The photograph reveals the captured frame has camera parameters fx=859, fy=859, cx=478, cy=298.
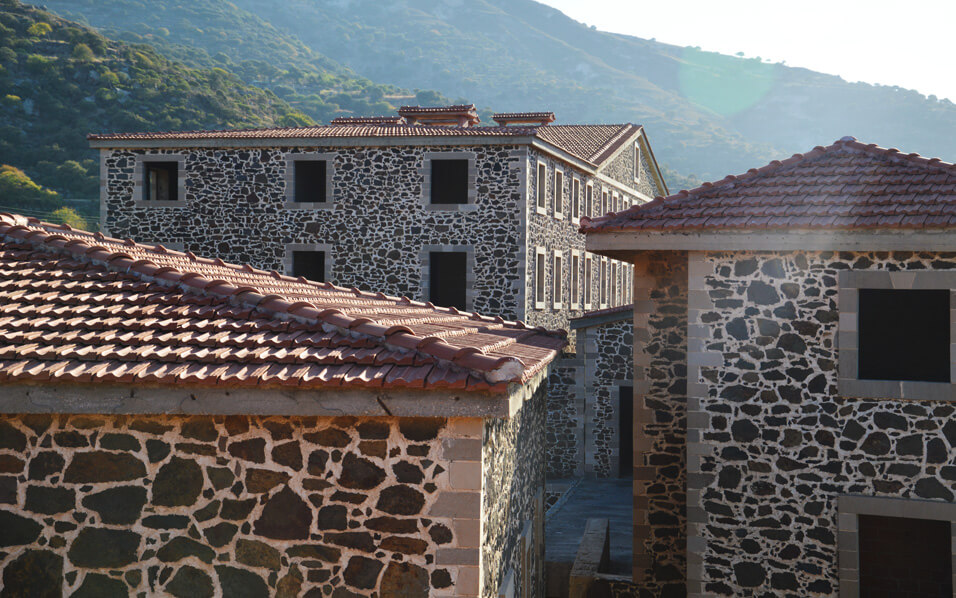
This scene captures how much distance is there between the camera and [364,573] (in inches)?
255

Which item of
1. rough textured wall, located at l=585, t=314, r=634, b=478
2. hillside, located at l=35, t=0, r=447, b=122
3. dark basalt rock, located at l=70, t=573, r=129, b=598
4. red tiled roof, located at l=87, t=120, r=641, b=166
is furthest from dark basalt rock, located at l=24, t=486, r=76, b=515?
hillside, located at l=35, t=0, r=447, b=122

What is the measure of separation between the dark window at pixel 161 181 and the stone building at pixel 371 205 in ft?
0.22

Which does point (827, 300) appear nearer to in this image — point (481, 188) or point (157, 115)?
point (481, 188)

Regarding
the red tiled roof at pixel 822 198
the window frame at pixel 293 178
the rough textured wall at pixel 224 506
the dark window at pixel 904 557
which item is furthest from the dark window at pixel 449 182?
the rough textured wall at pixel 224 506

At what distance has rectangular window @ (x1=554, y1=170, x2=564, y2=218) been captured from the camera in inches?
1024

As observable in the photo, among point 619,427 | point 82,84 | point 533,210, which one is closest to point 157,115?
point 82,84

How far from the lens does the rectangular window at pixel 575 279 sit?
28.2 metres

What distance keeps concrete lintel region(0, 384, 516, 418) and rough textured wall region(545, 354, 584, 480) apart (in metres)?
15.4

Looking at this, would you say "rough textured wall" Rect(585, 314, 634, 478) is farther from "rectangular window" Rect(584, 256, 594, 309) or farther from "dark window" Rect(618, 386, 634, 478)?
"rectangular window" Rect(584, 256, 594, 309)

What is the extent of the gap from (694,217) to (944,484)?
13.5ft

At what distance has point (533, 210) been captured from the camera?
23.7 meters

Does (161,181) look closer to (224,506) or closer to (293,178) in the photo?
(293,178)

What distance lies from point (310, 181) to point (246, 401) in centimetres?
1941

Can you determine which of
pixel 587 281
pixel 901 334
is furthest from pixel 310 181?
pixel 901 334
